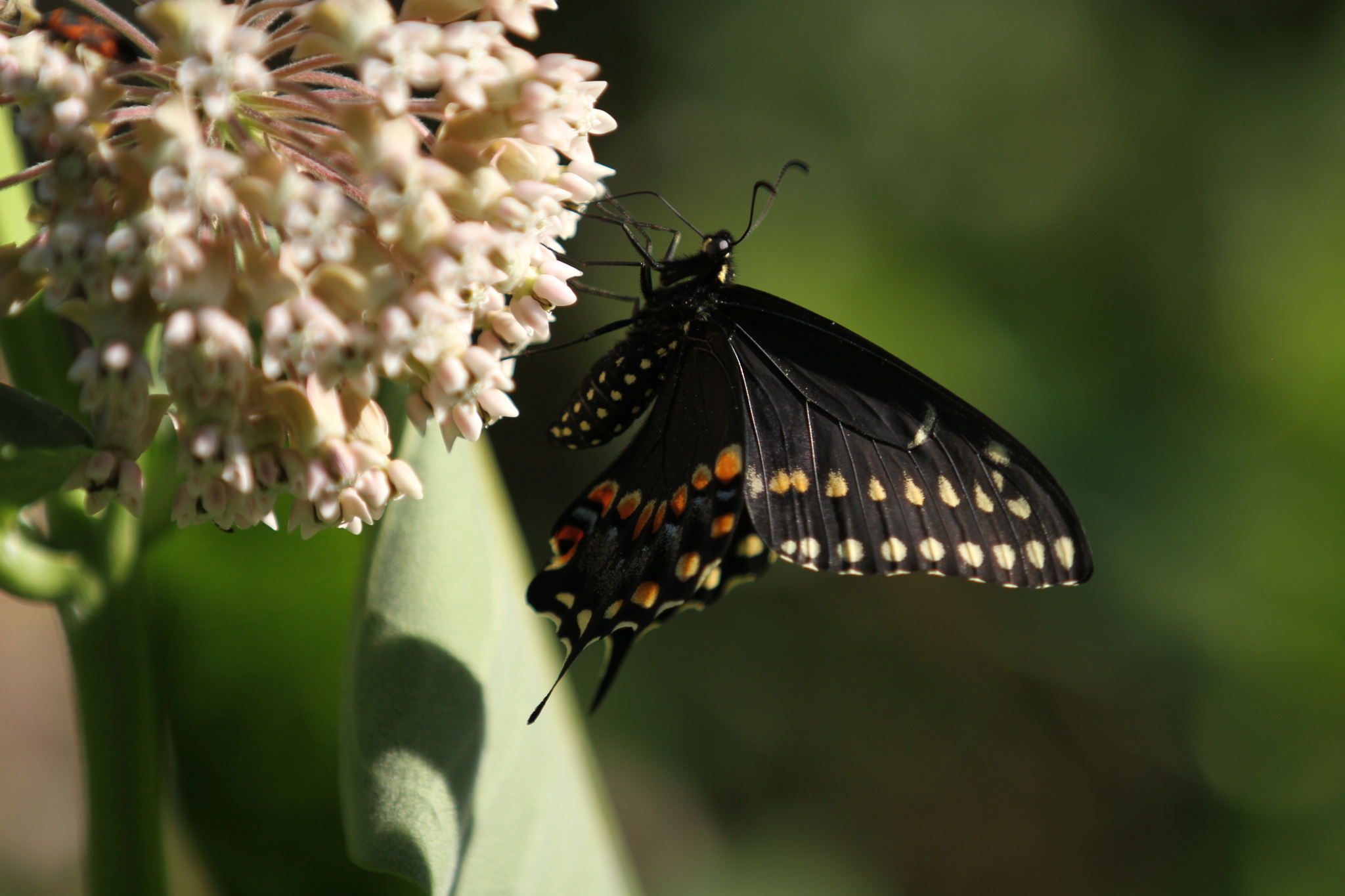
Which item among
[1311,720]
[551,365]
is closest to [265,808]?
[1311,720]

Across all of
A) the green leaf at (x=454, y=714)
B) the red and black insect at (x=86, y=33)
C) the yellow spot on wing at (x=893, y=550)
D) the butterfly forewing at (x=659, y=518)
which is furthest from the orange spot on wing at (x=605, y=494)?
the red and black insect at (x=86, y=33)

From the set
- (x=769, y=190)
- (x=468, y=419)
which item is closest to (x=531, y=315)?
(x=468, y=419)

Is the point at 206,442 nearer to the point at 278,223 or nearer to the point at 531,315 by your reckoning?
the point at 278,223

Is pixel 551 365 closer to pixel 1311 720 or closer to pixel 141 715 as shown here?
pixel 1311 720

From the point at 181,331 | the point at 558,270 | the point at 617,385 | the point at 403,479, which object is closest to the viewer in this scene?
the point at 181,331

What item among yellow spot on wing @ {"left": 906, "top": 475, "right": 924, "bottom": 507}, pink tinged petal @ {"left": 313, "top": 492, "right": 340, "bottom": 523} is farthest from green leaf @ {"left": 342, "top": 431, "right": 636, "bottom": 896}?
yellow spot on wing @ {"left": 906, "top": 475, "right": 924, "bottom": 507}
